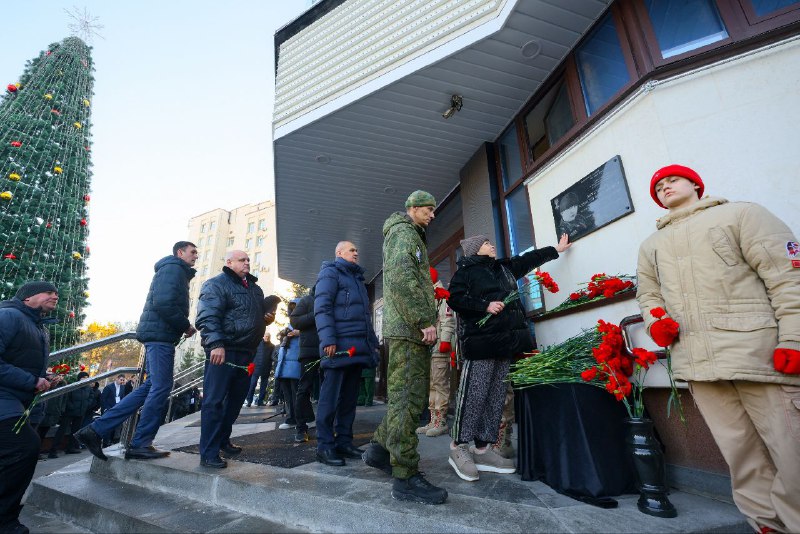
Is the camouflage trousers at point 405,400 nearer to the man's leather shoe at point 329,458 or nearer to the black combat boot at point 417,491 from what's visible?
the black combat boot at point 417,491

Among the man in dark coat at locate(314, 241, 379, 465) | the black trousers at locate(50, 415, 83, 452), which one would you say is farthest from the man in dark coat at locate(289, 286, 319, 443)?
the black trousers at locate(50, 415, 83, 452)

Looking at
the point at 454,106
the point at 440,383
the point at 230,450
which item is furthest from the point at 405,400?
the point at 454,106

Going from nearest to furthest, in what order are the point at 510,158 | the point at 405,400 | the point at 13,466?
the point at 405,400 < the point at 13,466 < the point at 510,158

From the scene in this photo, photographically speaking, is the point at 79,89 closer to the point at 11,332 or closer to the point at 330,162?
the point at 330,162

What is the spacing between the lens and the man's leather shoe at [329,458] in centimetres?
284

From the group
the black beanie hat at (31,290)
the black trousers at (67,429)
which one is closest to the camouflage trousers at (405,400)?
the black beanie hat at (31,290)

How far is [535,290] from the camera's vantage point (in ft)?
13.8

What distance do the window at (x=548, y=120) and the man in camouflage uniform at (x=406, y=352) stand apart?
245 centimetres

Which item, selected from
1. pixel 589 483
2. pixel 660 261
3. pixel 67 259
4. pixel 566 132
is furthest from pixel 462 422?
pixel 67 259

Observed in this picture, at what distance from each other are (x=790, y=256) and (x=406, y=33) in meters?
4.23

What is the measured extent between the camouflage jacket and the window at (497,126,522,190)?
2.80 metres

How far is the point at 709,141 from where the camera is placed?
256cm

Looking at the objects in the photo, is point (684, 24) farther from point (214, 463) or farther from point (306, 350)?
point (214, 463)

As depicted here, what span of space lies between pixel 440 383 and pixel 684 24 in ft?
14.0
